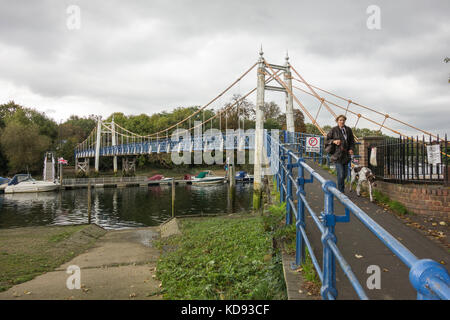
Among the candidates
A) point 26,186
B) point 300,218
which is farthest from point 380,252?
point 26,186

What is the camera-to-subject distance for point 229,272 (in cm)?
430

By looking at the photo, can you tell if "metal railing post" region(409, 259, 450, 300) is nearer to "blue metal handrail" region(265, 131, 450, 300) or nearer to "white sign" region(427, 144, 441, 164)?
"blue metal handrail" region(265, 131, 450, 300)

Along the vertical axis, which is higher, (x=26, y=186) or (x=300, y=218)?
(x=300, y=218)

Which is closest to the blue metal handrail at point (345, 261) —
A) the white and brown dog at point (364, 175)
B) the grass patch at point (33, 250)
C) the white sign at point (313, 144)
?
the white and brown dog at point (364, 175)

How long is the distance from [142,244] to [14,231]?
636cm

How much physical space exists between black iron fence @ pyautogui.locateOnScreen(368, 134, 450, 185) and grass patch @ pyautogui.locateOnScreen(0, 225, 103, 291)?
8290 millimetres

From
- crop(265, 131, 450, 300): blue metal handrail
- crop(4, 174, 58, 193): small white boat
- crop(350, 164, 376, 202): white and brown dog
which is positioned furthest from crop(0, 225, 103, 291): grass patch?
crop(4, 174, 58, 193): small white boat

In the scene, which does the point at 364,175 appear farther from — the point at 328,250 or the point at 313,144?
the point at 313,144

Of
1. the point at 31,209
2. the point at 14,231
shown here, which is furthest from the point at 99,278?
the point at 31,209

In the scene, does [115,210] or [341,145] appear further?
[115,210]

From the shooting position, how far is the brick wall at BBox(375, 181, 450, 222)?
5324 millimetres

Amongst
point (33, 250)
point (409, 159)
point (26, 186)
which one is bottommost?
point (26, 186)

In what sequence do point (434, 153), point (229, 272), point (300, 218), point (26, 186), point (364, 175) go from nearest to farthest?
point (300, 218), point (229, 272), point (434, 153), point (364, 175), point (26, 186)

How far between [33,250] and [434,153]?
34.8 ft
